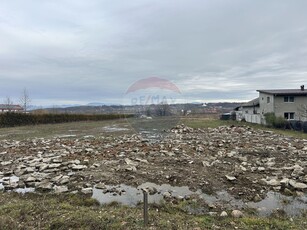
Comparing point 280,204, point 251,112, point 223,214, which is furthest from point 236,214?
point 251,112

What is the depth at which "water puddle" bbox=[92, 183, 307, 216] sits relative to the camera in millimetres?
4676

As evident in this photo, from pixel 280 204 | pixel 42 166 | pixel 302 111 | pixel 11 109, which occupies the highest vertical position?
pixel 11 109

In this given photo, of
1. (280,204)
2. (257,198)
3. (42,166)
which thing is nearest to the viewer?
(280,204)

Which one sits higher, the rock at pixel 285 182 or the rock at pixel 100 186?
the rock at pixel 285 182

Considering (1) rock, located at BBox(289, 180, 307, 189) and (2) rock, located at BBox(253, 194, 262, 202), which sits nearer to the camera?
(2) rock, located at BBox(253, 194, 262, 202)

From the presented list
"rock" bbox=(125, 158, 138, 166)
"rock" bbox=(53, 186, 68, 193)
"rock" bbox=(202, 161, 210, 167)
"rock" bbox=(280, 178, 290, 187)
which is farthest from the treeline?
"rock" bbox=(280, 178, 290, 187)

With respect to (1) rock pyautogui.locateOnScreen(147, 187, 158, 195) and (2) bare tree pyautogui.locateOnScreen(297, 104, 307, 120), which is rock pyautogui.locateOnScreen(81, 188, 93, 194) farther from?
(2) bare tree pyautogui.locateOnScreen(297, 104, 307, 120)

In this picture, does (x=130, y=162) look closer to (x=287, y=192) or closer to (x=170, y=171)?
(x=170, y=171)

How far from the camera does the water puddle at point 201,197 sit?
4.68 metres

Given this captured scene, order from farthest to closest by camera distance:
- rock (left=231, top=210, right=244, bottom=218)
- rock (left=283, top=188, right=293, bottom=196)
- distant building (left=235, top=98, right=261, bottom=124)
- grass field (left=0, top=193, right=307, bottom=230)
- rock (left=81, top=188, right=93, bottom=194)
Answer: distant building (left=235, top=98, right=261, bottom=124) < rock (left=81, top=188, right=93, bottom=194) < rock (left=283, top=188, right=293, bottom=196) < rock (left=231, top=210, right=244, bottom=218) < grass field (left=0, top=193, right=307, bottom=230)

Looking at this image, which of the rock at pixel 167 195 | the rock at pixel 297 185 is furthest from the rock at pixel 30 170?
the rock at pixel 297 185

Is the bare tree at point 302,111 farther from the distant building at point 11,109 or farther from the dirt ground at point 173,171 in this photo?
the distant building at point 11,109

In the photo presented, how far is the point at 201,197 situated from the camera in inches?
205

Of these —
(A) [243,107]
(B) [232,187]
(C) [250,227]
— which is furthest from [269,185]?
(A) [243,107]
